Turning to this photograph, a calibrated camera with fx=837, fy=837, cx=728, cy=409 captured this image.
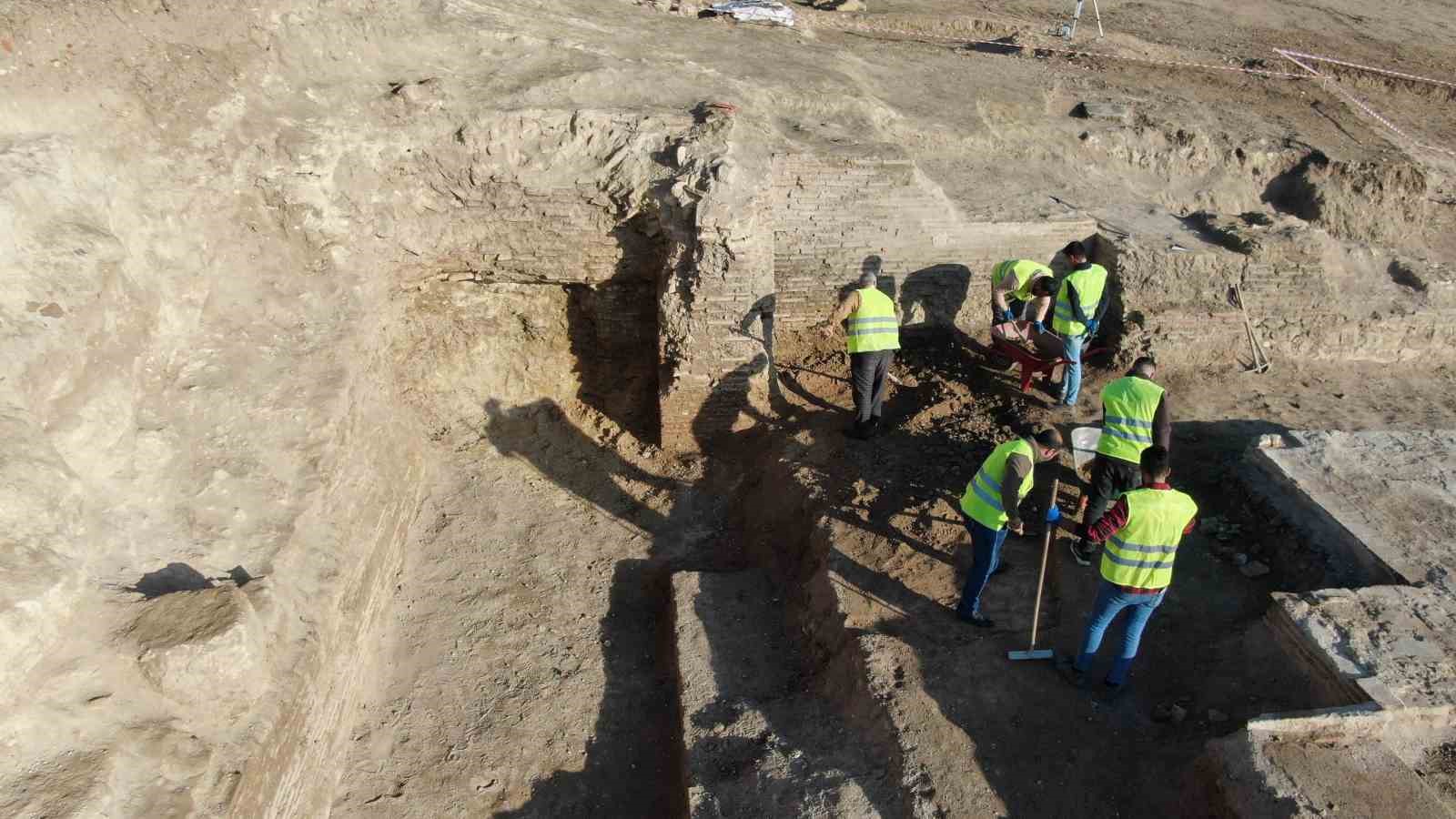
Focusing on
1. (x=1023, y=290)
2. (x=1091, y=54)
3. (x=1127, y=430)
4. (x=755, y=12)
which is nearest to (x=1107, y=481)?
(x=1127, y=430)

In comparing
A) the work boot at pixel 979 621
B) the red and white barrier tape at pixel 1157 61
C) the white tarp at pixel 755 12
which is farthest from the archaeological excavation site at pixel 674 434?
the red and white barrier tape at pixel 1157 61

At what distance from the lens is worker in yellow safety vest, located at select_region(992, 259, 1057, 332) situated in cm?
686

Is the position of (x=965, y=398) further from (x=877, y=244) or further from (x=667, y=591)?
(x=667, y=591)

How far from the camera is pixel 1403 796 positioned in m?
3.75

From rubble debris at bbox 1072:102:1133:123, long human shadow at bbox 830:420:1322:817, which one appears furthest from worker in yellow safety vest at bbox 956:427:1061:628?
rubble debris at bbox 1072:102:1133:123

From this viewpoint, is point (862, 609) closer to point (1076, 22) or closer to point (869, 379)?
point (869, 379)

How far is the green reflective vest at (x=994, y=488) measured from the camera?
184 inches

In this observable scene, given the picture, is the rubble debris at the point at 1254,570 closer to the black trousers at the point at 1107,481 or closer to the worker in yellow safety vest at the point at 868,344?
the black trousers at the point at 1107,481

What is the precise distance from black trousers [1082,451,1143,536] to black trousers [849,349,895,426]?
1.78m

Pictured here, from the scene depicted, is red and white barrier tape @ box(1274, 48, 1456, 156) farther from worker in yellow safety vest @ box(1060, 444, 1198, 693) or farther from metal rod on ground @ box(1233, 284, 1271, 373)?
worker in yellow safety vest @ box(1060, 444, 1198, 693)

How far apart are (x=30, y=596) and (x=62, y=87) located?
12.3 feet

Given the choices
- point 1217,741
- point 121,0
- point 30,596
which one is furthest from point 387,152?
point 1217,741

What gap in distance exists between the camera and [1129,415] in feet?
17.1

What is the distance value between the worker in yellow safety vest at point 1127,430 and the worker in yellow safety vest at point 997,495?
25.3 inches
